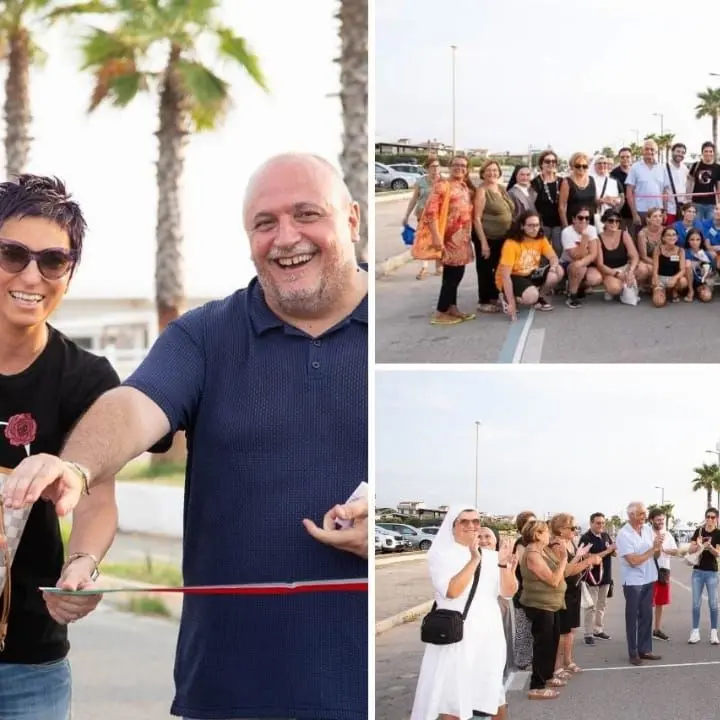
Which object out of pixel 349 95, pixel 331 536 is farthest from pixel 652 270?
pixel 331 536

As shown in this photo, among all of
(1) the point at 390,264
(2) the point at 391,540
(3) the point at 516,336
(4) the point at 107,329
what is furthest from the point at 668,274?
(4) the point at 107,329

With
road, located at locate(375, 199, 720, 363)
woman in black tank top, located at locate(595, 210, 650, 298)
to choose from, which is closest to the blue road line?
road, located at locate(375, 199, 720, 363)

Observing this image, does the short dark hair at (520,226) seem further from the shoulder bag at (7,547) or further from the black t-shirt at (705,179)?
the shoulder bag at (7,547)

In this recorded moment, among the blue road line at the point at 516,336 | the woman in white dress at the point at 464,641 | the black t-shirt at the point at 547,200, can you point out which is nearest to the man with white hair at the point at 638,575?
the woman in white dress at the point at 464,641

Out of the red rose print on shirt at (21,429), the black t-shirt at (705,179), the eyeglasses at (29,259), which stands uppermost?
the black t-shirt at (705,179)

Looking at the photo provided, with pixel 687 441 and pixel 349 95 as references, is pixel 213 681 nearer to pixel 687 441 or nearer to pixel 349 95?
pixel 687 441

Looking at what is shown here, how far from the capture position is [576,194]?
11.8 ft

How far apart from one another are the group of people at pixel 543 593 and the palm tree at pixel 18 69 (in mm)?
1578

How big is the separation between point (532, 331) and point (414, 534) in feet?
2.30

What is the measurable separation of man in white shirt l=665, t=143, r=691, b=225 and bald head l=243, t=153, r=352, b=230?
1510 mm

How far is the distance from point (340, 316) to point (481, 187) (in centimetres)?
120

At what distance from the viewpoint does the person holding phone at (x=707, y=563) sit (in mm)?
2898

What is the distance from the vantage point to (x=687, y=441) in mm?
2836

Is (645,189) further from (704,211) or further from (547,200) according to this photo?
(547,200)
